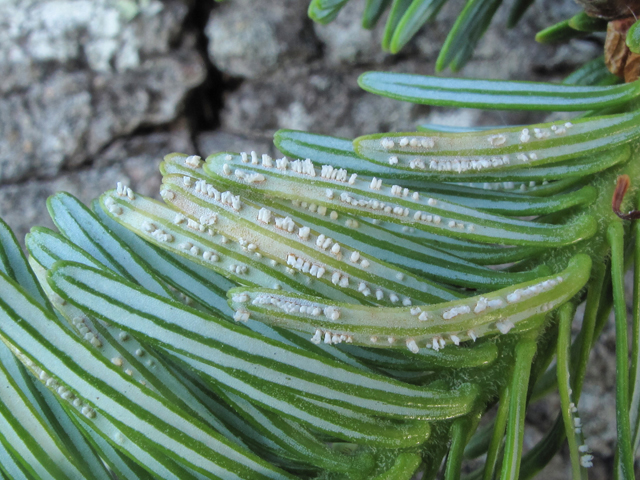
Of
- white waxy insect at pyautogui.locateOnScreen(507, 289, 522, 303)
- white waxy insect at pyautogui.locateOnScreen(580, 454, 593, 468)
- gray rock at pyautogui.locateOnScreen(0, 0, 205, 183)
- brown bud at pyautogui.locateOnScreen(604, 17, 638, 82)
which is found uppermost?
gray rock at pyautogui.locateOnScreen(0, 0, 205, 183)

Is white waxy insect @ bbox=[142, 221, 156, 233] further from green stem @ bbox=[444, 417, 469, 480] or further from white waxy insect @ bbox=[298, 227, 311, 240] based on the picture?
green stem @ bbox=[444, 417, 469, 480]

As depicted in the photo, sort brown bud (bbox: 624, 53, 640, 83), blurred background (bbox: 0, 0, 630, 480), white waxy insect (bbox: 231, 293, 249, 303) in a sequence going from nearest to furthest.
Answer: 1. white waxy insect (bbox: 231, 293, 249, 303)
2. brown bud (bbox: 624, 53, 640, 83)
3. blurred background (bbox: 0, 0, 630, 480)

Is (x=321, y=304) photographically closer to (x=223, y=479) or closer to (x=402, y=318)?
(x=402, y=318)

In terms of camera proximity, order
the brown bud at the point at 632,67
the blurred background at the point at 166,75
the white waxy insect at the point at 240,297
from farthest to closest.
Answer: the blurred background at the point at 166,75 → the brown bud at the point at 632,67 → the white waxy insect at the point at 240,297

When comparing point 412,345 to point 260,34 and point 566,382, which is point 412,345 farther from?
point 260,34

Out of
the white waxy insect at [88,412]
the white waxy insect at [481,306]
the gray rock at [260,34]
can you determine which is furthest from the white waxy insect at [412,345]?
the gray rock at [260,34]

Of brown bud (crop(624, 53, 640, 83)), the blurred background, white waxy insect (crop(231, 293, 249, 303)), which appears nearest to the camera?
white waxy insect (crop(231, 293, 249, 303))

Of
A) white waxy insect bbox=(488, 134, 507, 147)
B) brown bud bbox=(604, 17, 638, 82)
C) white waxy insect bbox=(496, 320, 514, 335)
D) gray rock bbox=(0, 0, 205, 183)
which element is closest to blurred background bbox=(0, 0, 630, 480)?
gray rock bbox=(0, 0, 205, 183)

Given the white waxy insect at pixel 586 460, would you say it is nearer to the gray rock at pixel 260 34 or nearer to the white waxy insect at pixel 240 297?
the white waxy insect at pixel 240 297

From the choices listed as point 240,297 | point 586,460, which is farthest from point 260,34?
point 586,460

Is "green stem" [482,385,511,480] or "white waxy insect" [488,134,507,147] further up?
"white waxy insect" [488,134,507,147]
